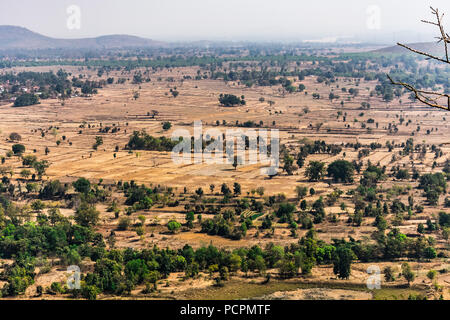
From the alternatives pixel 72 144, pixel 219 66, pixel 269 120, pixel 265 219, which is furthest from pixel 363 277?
pixel 219 66

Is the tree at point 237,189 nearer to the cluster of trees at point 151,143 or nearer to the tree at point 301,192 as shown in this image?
the tree at point 301,192

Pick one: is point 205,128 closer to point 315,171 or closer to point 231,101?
point 231,101

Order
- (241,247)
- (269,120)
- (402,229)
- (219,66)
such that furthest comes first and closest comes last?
(219,66)
(269,120)
(402,229)
(241,247)

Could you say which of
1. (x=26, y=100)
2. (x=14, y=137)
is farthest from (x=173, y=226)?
(x=26, y=100)

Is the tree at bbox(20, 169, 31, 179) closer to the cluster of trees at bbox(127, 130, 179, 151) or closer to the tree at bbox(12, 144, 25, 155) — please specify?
the tree at bbox(12, 144, 25, 155)

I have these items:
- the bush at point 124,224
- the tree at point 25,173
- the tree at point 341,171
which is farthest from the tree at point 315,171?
the tree at point 25,173

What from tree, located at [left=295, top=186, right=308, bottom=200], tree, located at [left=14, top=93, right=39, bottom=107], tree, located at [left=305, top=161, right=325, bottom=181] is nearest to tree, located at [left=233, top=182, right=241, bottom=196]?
tree, located at [left=295, top=186, right=308, bottom=200]

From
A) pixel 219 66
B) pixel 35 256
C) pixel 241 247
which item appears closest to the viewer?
pixel 35 256

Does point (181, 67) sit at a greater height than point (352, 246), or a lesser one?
greater

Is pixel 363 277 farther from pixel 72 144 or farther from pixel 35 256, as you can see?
pixel 72 144
